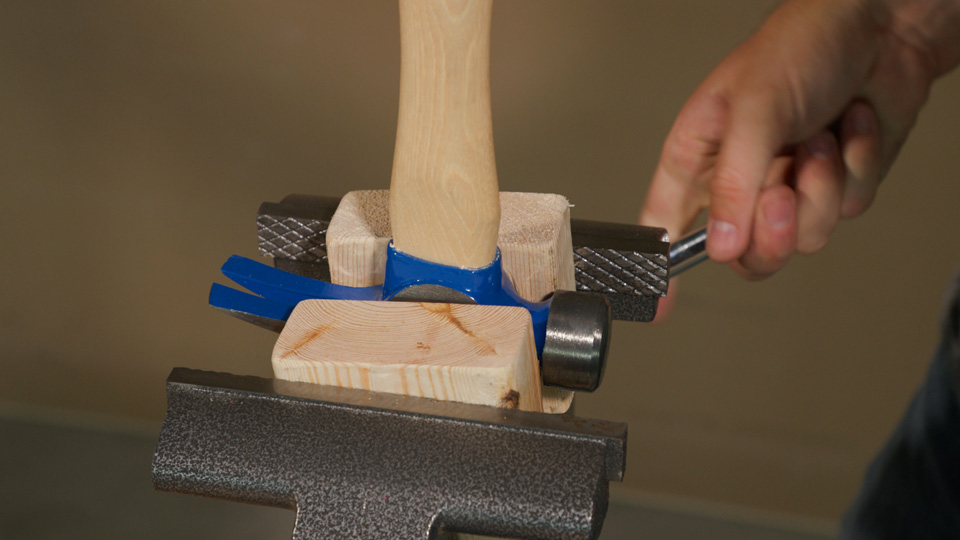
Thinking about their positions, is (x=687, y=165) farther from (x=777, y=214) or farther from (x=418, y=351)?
(x=418, y=351)

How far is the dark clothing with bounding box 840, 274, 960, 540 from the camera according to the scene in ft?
2.16

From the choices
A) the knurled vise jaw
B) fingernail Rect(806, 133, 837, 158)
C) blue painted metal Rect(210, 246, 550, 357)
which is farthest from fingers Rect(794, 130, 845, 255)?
blue painted metal Rect(210, 246, 550, 357)

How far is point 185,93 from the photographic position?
4.44 ft

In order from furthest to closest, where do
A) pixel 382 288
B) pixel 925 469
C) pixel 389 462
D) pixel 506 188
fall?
pixel 506 188, pixel 925 469, pixel 382 288, pixel 389 462

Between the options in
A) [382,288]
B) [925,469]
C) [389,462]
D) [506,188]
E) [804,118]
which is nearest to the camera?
[389,462]

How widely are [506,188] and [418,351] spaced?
3.14 feet

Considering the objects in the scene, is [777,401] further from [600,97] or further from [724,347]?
[600,97]

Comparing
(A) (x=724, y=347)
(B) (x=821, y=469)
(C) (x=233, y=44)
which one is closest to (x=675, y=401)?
(A) (x=724, y=347)

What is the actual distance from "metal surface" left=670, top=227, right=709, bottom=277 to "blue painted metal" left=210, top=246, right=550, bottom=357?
0.26 meters

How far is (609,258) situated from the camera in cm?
56

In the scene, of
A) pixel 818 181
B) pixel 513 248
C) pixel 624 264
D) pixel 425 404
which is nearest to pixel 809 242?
pixel 818 181

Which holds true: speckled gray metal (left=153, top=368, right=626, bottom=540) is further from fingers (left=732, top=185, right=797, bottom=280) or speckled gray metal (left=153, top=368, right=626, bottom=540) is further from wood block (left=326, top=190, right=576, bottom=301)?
fingers (left=732, top=185, right=797, bottom=280)

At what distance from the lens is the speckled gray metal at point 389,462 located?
1.17 feet

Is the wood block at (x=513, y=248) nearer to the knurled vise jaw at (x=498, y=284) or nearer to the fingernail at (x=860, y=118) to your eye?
the knurled vise jaw at (x=498, y=284)
